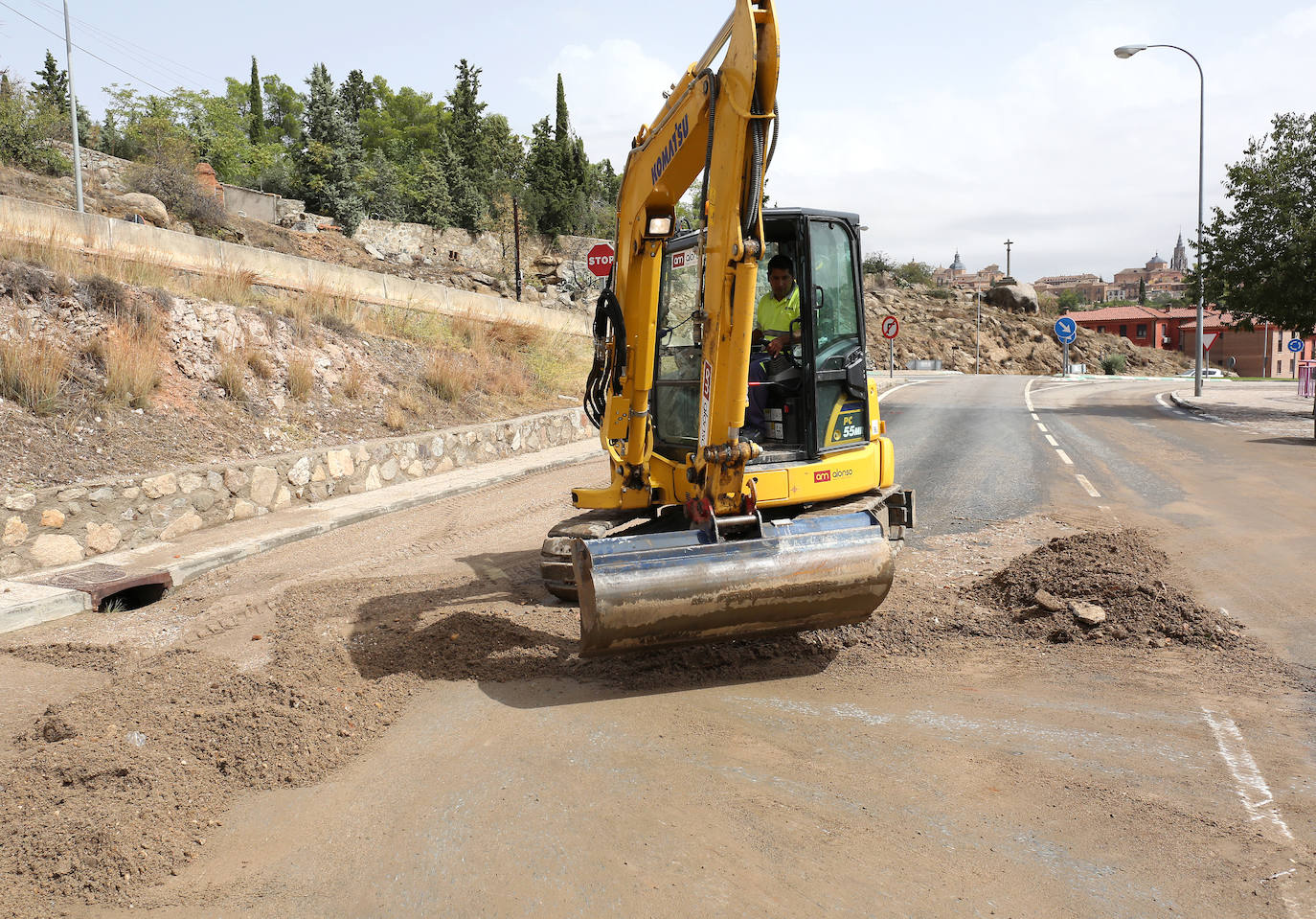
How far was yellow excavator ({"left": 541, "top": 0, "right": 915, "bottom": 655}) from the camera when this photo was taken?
4.72m

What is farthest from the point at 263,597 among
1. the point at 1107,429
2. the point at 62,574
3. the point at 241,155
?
the point at 241,155

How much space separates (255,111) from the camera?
224ft

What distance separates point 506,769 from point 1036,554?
208 inches

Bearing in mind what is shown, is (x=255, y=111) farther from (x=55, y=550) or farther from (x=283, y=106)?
(x=55, y=550)

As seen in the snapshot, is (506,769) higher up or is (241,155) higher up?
(241,155)

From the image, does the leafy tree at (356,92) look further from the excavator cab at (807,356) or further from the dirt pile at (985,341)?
the excavator cab at (807,356)

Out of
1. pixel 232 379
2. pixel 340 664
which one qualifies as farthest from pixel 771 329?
pixel 232 379

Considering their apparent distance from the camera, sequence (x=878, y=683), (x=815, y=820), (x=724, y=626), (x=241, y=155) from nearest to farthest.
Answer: (x=815, y=820), (x=724, y=626), (x=878, y=683), (x=241, y=155)

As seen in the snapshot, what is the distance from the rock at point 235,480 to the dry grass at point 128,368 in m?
1.67

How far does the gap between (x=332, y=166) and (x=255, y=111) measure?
3082 cm

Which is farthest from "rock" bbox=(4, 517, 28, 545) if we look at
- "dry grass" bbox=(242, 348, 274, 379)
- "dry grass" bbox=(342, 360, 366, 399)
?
"dry grass" bbox=(342, 360, 366, 399)

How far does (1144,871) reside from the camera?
3191 millimetres

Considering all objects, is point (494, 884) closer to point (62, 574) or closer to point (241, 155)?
point (62, 574)

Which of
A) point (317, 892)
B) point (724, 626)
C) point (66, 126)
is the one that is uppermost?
point (66, 126)
